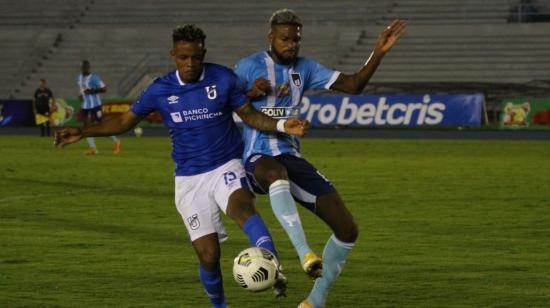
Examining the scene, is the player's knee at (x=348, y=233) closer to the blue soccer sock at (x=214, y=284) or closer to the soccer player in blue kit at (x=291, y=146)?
the soccer player in blue kit at (x=291, y=146)

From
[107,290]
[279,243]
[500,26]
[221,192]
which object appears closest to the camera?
[221,192]

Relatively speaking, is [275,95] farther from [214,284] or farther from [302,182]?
[214,284]

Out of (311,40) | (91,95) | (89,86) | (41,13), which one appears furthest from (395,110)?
(41,13)

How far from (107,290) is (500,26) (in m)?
35.1

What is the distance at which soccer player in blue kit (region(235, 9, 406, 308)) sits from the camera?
796cm

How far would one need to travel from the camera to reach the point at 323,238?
1227 cm

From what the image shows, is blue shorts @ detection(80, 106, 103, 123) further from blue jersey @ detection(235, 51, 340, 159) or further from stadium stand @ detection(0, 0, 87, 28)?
stadium stand @ detection(0, 0, 87, 28)

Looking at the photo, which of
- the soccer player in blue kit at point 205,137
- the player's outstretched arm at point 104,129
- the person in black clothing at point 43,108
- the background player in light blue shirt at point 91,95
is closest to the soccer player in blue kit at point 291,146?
the soccer player in blue kit at point 205,137

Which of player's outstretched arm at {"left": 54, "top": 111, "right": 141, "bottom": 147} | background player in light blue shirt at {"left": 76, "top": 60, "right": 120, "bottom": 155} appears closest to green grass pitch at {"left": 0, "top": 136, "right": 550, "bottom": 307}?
player's outstretched arm at {"left": 54, "top": 111, "right": 141, "bottom": 147}

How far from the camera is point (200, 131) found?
778 cm

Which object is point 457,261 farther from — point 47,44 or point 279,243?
point 47,44

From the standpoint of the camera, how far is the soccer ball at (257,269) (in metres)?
6.95

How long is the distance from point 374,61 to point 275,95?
0.75m

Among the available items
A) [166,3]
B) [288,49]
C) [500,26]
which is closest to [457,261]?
[288,49]
